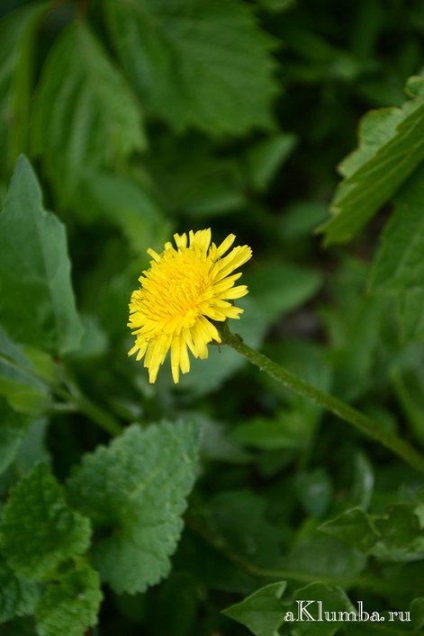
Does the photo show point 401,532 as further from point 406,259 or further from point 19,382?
point 19,382

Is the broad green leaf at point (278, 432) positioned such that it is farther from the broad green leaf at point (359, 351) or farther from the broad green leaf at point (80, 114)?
the broad green leaf at point (80, 114)

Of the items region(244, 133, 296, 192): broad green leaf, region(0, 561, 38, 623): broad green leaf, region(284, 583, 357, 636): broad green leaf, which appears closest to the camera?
region(284, 583, 357, 636): broad green leaf

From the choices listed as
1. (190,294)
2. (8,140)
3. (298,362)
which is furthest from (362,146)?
(8,140)

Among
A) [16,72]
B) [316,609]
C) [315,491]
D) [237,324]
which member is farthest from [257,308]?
[16,72]

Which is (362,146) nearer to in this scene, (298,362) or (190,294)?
(190,294)

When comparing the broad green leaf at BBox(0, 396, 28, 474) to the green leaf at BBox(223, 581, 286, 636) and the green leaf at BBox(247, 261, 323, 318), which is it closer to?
the green leaf at BBox(223, 581, 286, 636)

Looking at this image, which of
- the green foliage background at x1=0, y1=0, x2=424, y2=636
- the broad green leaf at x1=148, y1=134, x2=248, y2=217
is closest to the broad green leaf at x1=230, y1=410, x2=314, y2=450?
the green foliage background at x1=0, y1=0, x2=424, y2=636

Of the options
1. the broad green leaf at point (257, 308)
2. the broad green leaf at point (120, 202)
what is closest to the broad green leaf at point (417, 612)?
the broad green leaf at point (257, 308)
